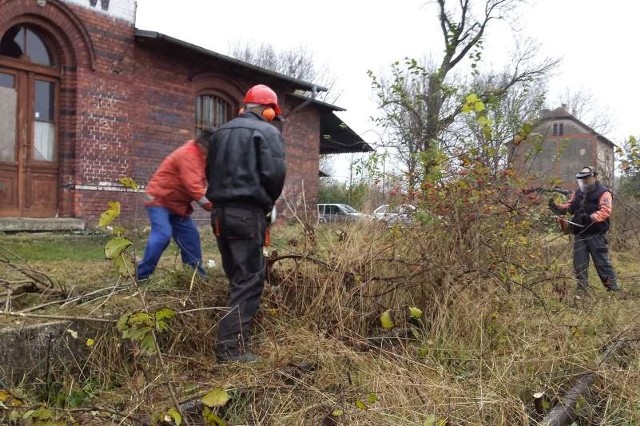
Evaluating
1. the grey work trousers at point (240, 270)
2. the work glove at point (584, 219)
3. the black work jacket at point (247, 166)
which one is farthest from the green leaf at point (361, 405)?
the work glove at point (584, 219)

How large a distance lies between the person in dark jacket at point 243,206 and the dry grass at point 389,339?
260 mm

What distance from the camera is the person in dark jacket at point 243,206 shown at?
3924 mm

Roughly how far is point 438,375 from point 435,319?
0.80 metres

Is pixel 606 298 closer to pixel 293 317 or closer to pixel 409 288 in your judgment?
pixel 409 288

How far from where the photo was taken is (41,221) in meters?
10.2

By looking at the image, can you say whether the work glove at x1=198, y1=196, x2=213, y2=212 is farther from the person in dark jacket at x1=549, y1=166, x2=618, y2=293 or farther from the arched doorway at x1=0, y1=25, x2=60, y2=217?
the arched doorway at x1=0, y1=25, x2=60, y2=217

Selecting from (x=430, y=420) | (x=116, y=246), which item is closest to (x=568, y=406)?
(x=430, y=420)

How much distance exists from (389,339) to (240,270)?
1.24m

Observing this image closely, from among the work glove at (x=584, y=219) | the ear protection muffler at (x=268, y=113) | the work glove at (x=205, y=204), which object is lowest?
the work glove at (x=584, y=219)

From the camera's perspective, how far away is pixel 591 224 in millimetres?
7133

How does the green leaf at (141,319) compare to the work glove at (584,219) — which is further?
the work glove at (584,219)

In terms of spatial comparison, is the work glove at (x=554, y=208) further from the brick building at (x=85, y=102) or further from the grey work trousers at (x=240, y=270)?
the brick building at (x=85, y=102)

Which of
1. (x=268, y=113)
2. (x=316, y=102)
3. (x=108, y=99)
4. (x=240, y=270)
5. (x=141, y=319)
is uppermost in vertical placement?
(x=316, y=102)

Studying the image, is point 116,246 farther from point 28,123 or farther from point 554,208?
A: point 28,123
